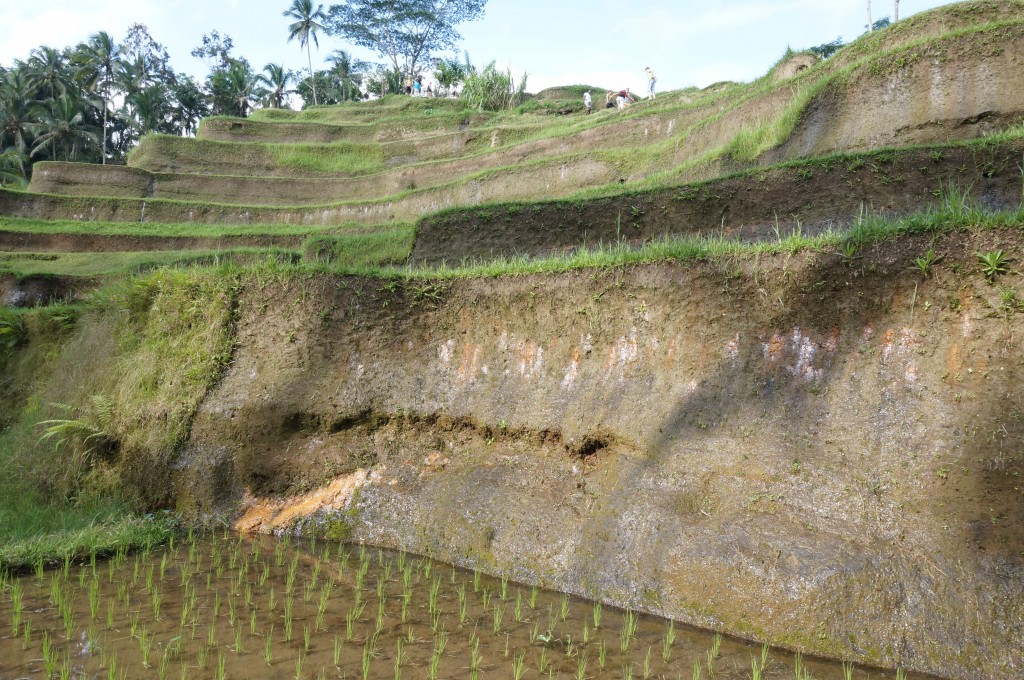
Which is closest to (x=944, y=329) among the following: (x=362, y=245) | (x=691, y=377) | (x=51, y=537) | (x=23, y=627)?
(x=691, y=377)

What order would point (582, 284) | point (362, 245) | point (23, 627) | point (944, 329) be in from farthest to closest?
1. point (362, 245)
2. point (582, 284)
3. point (944, 329)
4. point (23, 627)

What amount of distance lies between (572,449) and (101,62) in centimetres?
4925

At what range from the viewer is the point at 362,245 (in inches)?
451

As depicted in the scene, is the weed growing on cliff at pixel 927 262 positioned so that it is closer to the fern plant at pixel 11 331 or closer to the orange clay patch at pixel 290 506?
the orange clay patch at pixel 290 506

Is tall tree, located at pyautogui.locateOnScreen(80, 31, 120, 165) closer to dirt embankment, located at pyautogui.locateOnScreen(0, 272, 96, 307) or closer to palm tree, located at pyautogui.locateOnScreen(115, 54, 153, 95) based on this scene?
palm tree, located at pyautogui.locateOnScreen(115, 54, 153, 95)

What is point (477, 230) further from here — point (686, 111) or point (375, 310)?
point (686, 111)

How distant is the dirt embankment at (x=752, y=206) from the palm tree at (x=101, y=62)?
4159 cm

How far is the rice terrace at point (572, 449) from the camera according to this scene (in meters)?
3.40

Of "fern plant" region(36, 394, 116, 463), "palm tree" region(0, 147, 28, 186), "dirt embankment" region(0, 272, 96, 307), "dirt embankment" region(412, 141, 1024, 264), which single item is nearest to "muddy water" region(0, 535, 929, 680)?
"fern plant" region(36, 394, 116, 463)

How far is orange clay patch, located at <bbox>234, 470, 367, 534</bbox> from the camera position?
5395mm

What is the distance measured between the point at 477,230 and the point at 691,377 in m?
5.29

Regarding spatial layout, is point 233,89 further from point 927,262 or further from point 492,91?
point 927,262

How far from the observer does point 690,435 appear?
448cm

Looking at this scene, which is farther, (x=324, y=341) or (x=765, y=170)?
(x=765, y=170)
